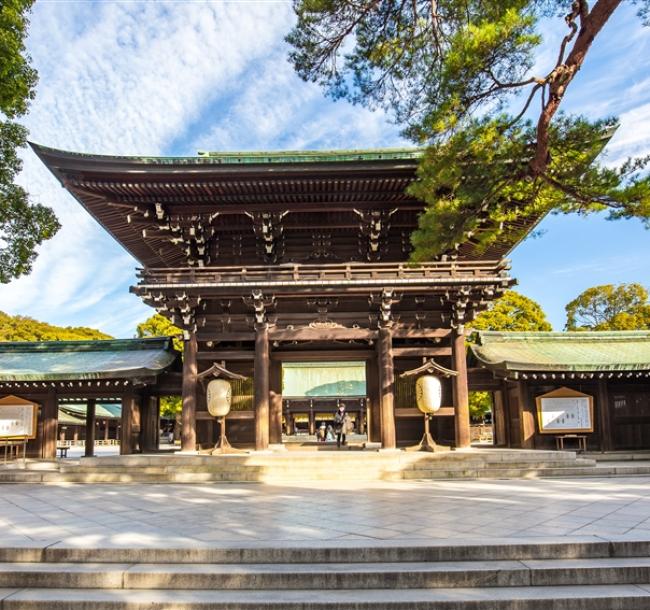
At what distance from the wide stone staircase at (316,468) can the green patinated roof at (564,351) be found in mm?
3449

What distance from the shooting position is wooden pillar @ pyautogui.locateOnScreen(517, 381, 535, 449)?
1647cm

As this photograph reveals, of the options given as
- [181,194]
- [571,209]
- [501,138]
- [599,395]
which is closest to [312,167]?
[181,194]

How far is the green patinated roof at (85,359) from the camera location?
1627 cm

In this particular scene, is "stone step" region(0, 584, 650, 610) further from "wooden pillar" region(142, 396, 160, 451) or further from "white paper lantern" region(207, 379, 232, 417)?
"wooden pillar" region(142, 396, 160, 451)

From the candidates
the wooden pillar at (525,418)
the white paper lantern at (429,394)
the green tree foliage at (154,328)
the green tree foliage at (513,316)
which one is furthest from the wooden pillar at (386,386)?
the green tree foliage at (154,328)

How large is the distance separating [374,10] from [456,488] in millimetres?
10062

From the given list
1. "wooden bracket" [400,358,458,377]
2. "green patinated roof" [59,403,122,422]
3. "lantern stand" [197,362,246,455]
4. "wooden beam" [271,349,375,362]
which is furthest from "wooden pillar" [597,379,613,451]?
"green patinated roof" [59,403,122,422]

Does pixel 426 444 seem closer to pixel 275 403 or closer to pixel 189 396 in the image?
pixel 275 403

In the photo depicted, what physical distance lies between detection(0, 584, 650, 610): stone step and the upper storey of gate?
1076 cm

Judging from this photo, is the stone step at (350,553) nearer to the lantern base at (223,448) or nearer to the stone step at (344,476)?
the stone step at (344,476)

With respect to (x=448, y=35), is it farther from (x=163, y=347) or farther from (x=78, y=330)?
(x=78, y=330)

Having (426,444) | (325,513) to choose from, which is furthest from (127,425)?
(325,513)

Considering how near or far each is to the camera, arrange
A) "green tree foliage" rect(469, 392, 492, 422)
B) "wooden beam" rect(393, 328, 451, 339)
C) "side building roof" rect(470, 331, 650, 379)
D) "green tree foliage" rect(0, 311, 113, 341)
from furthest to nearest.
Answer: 1. "green tree foliage" rect(0, 311, 113, 341)
2. "green tree foliage" rect(469, 392, 492, 422)
3. "side building roof" rect(470, 331, 650, 379)
4. "wooden beam" rect(393, 328, 451, 339)

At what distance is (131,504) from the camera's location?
930 centimetres
